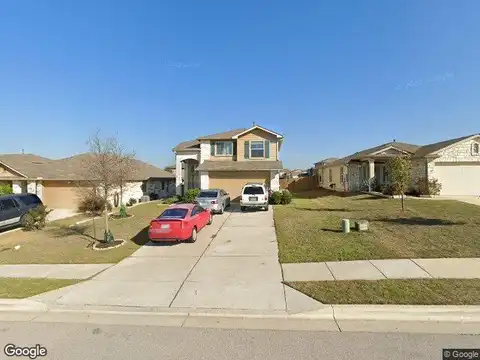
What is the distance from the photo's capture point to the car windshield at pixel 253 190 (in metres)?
18.7

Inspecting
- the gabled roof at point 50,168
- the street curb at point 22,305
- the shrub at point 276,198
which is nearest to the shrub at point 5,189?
the gabled roof at point 50,168

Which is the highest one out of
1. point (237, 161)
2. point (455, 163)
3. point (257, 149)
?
point (257, 149)

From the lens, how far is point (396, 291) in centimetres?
580

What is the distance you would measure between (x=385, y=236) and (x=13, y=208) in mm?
18501

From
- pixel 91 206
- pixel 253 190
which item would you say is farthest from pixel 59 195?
pixel 253 190

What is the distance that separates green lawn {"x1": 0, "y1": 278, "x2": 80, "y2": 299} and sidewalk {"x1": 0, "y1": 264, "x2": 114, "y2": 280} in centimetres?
36

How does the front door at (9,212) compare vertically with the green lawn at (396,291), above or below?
above

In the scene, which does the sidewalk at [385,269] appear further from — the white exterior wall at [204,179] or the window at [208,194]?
the white exterior wall at [204,179]

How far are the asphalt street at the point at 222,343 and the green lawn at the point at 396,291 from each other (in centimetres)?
105

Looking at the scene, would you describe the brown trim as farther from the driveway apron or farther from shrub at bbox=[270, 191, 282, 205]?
the driveway apron

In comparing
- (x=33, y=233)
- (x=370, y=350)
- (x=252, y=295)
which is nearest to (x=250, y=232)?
(x=252, y=295)

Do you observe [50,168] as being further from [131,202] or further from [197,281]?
[197,281]

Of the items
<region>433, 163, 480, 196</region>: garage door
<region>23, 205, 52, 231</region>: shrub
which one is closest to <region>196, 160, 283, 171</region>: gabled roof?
<region>23, 205, 52, 231</region>: shrub

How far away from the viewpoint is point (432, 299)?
Result: 5.36m
